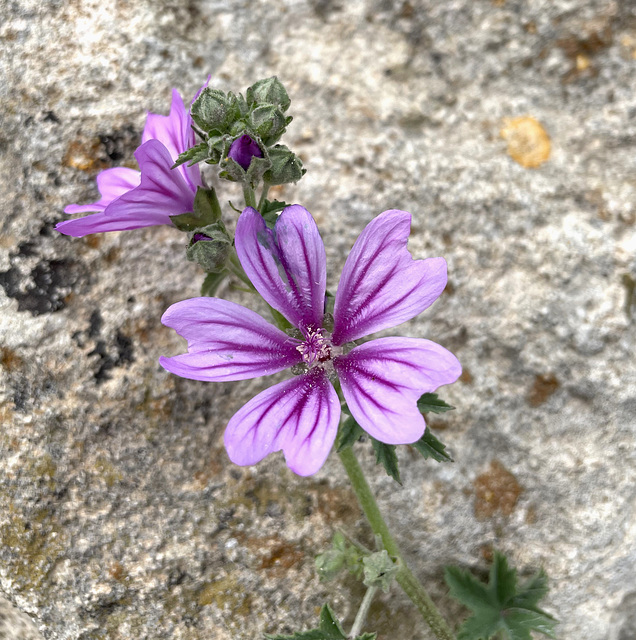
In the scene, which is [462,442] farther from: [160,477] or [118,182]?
[118,182]

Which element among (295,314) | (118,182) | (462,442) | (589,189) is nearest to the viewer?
(295,314)

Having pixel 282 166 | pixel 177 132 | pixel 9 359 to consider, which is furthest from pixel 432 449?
pixel 9 359

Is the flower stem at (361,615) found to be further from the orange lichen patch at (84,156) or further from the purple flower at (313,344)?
the orange lichen patch at (84,156)

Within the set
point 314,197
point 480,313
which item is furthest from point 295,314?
point 480,313

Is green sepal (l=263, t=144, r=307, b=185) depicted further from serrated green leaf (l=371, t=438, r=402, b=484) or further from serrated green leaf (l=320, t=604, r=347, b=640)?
serrated green leaf (l=320, t=604, r=347, b=640)

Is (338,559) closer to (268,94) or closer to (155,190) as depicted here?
(155,190)

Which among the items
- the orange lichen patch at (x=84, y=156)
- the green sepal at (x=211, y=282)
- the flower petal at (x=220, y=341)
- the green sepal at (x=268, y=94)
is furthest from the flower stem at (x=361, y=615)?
the orange lichen patch at (x=84, y=156)
